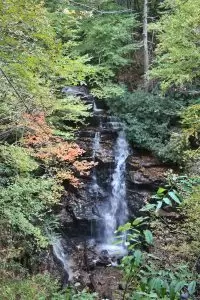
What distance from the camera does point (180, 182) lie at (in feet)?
7.80

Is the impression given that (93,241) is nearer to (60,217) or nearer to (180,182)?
(60,217)

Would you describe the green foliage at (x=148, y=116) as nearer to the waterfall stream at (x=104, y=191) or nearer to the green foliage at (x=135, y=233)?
the waterfall stream at (x=104, y=191)

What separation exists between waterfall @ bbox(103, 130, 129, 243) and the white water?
1.77 metres

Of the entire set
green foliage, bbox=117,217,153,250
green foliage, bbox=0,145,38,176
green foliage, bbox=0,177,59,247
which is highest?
green foliage, bbox=117,217,153,250

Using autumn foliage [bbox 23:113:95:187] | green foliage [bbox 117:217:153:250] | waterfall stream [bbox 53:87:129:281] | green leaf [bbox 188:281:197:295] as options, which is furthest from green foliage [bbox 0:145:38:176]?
green leaf [bbox 188:281:197:295]

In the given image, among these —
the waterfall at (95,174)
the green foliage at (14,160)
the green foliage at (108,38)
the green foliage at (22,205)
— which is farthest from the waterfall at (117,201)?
the green foliage at (108,38)

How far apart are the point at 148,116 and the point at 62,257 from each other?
21.0 ft

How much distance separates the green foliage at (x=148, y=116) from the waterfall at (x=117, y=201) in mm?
966

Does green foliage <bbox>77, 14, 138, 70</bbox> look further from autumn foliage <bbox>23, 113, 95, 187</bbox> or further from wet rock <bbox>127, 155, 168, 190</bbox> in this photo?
autumn foliage <bbox>23, 113, 95, 187</bbox>

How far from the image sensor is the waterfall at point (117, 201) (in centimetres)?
1130

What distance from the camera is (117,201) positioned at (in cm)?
1169

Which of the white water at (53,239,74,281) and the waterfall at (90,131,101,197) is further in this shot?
the waterfall at (90,131,101,197)

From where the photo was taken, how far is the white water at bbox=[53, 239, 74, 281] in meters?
9.45

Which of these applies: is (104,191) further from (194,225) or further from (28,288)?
(28,288)
